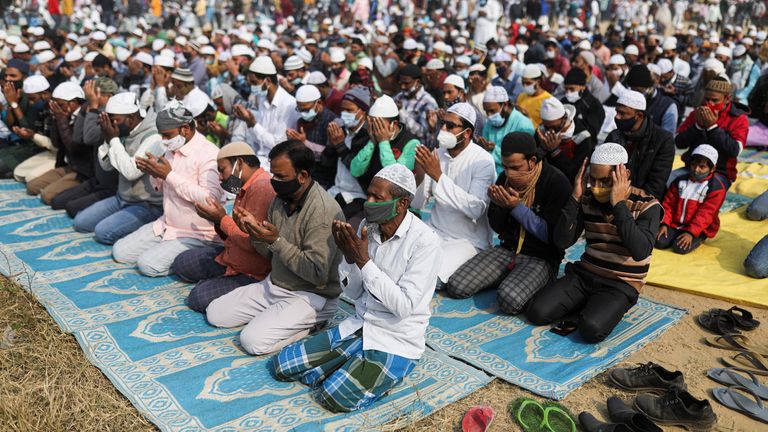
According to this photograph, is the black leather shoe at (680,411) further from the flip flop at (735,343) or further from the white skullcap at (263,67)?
the white skullcap at (263,67)

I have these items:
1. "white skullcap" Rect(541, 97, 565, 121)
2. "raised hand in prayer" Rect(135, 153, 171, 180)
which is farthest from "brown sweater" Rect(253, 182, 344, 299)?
"white skullcap" Rect(541, 97, 565, 121)

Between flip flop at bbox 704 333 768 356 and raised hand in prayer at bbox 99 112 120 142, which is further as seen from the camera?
raised hand in prayer at bbox 99 112 120 142

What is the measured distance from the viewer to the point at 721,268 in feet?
17.3

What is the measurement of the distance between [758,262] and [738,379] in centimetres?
181

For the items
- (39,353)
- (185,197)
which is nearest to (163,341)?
(39,353)

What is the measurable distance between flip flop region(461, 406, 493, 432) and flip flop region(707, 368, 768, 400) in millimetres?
1453

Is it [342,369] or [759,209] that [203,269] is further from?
[759,209]

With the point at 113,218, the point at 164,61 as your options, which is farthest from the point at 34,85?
the point at 113,218

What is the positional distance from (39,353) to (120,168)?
2.19 m

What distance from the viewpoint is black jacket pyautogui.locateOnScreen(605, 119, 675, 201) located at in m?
5.36

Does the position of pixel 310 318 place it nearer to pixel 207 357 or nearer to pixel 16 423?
pixel 207 357

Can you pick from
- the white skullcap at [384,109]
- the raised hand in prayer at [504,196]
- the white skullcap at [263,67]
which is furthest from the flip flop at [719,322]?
the white skullcap at [263,67]

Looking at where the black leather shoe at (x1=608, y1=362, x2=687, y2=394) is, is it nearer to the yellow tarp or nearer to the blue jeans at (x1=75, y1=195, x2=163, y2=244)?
the yellow tarp

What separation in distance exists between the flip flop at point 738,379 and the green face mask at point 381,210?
2.18 meters
